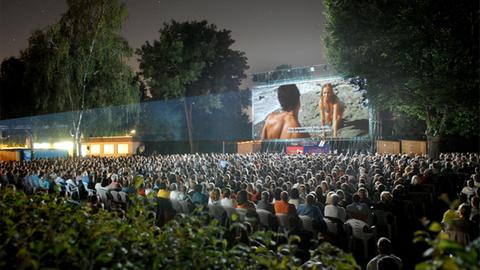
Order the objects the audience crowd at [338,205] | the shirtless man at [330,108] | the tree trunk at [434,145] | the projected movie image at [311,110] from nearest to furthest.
Result: the audience crowd at [338,205], the tree trunk at [434,145], the projected movie image at [311,110], the shirtless man at [330,108]

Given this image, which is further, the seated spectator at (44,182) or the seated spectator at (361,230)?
the seated spectator at (44,182)

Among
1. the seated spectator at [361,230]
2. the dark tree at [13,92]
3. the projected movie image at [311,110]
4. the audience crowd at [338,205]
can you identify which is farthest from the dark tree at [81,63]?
the seated spectator at [361,230]

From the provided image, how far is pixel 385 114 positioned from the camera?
4006 cm

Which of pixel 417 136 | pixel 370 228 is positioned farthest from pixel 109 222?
pixel 417 136

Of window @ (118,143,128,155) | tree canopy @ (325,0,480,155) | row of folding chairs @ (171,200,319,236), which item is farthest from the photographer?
window @ (118,143,128,155)

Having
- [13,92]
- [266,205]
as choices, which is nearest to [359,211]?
[266,205]

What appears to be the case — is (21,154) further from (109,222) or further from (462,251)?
(462,251)

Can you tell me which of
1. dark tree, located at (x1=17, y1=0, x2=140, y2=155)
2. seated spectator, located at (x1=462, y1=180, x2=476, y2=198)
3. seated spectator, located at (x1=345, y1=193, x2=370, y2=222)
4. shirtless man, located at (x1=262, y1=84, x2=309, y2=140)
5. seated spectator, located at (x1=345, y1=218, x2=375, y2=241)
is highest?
dark tree, located at (x1=17, y1=0, x2=140, y2=155)

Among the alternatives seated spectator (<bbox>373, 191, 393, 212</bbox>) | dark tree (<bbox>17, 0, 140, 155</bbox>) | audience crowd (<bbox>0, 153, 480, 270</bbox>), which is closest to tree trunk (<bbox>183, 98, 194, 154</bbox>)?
dark tree (<bbox>17, 0, 140, 155</bbox>)

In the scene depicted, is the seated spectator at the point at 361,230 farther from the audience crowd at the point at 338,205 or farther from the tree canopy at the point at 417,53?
the tree canopy at the point at 417,53

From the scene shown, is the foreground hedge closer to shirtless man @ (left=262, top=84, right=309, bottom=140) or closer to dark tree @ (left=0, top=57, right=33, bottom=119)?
shirtless man @ (left=262, top=84, right=309, bottom=140)

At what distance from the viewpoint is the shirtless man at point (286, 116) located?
3365cm

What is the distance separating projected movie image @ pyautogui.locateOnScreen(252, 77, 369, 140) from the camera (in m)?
30.4

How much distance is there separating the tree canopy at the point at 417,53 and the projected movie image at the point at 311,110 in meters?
4.33
